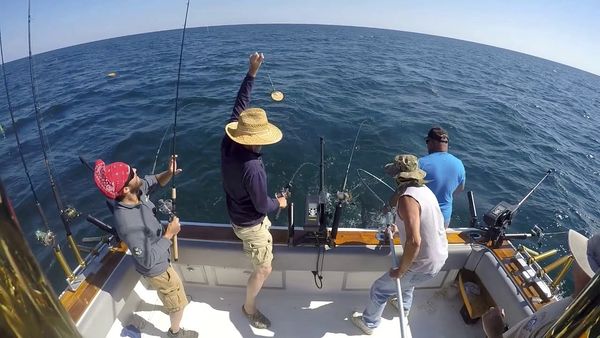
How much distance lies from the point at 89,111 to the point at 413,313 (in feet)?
47.4

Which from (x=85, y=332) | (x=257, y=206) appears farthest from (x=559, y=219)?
(x=85, y=332)

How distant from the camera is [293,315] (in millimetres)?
3287

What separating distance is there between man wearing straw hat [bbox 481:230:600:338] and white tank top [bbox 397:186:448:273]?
670mm

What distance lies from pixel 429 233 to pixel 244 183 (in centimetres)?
150

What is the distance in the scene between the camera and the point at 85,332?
239 centimetres

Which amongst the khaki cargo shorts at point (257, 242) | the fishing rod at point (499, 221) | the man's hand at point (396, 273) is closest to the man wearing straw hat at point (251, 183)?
the khaki cargo shorts at point (257, 242)

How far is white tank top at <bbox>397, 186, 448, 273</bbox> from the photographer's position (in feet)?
7.38

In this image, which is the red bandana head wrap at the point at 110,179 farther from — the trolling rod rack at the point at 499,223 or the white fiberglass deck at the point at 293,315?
the trolling rod rack at the point at 499,223

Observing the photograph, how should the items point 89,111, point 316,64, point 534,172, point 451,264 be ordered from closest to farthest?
point 451,264 < point 534,172 < point 89,111 < point 316,64

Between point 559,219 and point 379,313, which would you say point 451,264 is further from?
point 559,219

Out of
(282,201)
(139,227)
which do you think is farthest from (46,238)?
(282,201)

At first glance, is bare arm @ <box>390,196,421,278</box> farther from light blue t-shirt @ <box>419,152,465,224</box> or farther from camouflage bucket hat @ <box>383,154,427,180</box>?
light blue t-shirt @ <box>419,152,465,224</box>

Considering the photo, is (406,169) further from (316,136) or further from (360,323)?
(316,136)

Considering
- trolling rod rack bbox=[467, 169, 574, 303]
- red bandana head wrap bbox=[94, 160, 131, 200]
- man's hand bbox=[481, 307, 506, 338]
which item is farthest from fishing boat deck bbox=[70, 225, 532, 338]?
man's hand bbox=[481, 307, 506, 338]
